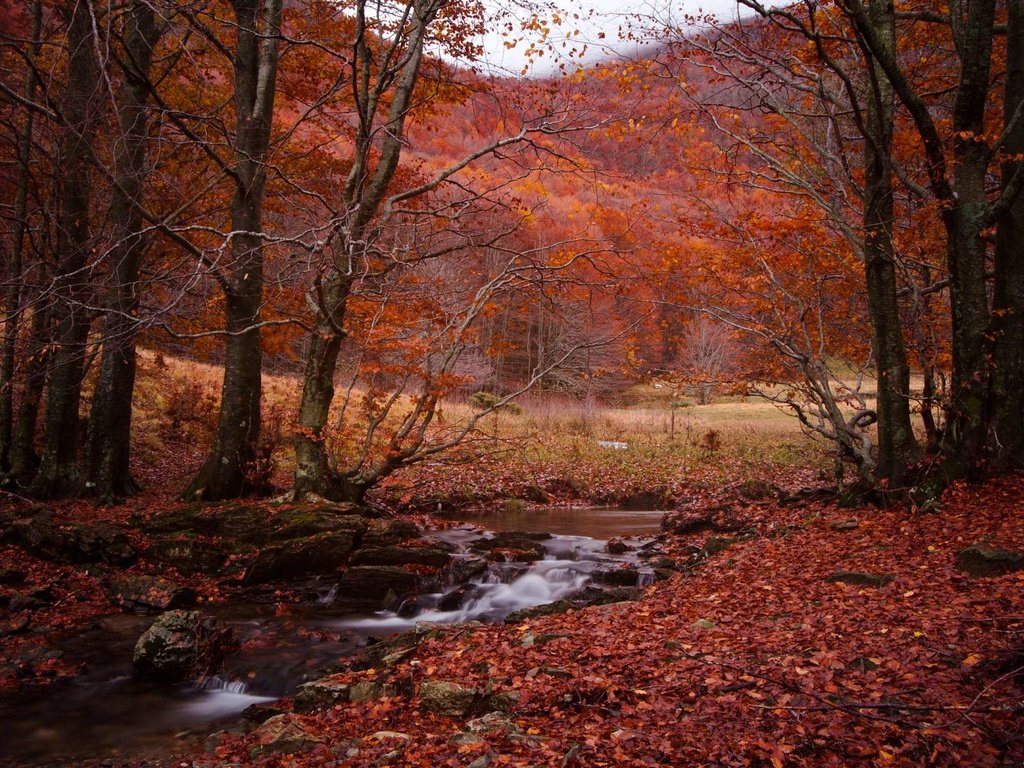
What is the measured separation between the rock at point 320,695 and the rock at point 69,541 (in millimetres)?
4523

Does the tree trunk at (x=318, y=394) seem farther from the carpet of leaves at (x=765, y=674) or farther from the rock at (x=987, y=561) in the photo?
the rock at (x=987, y=561)

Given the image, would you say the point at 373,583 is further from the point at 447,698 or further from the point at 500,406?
the point at 447,698

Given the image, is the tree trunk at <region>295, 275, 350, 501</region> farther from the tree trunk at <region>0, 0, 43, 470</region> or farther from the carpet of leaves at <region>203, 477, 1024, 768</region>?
the tree trunk at <region>0, 0, 43, 470</region>

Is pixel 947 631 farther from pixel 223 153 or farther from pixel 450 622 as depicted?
pixel 223 153

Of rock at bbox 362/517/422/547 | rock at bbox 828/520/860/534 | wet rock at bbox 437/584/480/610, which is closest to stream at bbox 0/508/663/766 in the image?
wet rock at bbox 437/584/480/610

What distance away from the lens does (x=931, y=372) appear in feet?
31.0

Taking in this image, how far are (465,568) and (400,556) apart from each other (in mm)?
976

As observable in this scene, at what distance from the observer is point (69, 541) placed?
27.5ft

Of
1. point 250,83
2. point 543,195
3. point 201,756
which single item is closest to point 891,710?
point 201,756

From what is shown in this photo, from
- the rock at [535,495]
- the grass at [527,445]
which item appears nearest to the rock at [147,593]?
the grass at [527,445]

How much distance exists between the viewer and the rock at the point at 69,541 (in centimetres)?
824

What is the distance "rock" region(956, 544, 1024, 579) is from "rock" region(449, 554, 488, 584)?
238 inches

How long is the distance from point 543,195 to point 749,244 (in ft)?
12.1

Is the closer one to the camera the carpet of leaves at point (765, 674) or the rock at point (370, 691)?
the carpet of leaves at point (765, 674)
